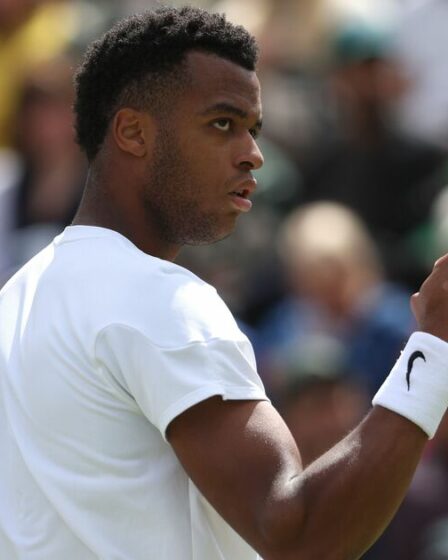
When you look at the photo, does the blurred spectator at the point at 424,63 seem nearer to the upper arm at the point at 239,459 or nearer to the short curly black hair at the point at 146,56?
the short curly black hair at the point at 146,56

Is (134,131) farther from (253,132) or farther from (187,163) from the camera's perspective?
(253,132)

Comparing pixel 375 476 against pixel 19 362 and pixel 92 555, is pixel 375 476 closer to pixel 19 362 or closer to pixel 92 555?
pixel 92 555

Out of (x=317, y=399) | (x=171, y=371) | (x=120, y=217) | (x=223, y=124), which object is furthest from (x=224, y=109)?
(x=317, y=399)

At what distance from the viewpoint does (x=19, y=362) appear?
104 inches

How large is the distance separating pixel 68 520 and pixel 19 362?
325 millimetres

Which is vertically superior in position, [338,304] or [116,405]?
[116,405]

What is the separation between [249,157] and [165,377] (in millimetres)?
592

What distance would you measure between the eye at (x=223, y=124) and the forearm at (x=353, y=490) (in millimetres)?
724

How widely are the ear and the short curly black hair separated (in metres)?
0.02

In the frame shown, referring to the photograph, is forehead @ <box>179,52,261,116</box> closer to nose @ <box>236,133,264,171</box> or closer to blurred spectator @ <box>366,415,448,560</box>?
nose @ <box>236,133,264,171</box>

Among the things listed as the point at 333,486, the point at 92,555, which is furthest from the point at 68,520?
the point at 333,486

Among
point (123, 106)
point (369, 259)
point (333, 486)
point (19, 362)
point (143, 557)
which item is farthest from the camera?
point (369, 259)

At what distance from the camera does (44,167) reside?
21.8ft

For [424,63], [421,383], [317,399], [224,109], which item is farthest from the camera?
[424,63]
